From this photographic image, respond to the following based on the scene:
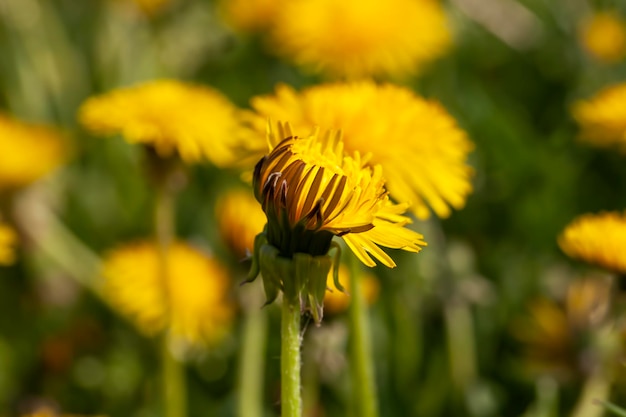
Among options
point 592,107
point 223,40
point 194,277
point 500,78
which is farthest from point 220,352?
point 223,40

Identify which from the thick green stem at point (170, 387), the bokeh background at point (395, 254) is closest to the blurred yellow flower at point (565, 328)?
the bokeh background at point (395, 254)

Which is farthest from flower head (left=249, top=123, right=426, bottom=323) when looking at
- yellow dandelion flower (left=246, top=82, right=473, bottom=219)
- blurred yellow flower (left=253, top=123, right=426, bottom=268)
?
yellow dandelion flower (left=246, top=82, right=473, bottom=219)

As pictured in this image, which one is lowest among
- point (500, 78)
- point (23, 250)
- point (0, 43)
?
point (23, 250)

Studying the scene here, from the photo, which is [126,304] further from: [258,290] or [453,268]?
[453,268]

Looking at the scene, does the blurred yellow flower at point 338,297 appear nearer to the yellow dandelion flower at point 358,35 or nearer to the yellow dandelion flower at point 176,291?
the yellow dandelion flower at point 176,291

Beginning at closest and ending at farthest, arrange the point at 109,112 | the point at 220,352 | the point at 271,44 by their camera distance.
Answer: the point at 109,112
the point at 220,352
the point at 271,44

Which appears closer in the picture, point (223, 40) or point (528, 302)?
point (528, 302)

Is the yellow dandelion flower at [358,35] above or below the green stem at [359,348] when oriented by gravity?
above

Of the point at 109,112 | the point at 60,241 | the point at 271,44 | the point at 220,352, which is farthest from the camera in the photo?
the point at 271,44
